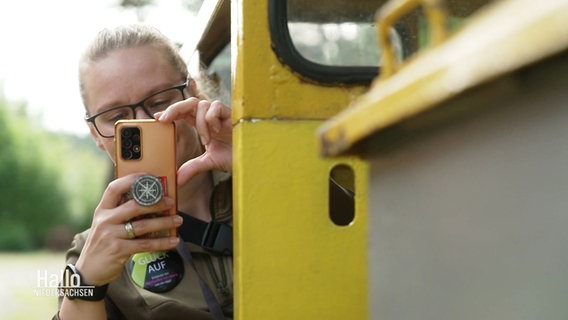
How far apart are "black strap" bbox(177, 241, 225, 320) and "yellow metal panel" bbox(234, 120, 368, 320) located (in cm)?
43

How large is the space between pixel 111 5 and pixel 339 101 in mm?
8011

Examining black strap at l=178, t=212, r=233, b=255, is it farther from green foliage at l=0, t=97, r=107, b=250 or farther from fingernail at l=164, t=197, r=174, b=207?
green foliage at l=0, t=97, r=107, b=250

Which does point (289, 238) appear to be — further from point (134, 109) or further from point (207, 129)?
point (134, 109)

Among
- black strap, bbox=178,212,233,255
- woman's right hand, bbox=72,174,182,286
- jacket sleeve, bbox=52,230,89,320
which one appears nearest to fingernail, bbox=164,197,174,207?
woman's right hand, bbox=72,174,182,286

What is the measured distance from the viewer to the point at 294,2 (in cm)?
168

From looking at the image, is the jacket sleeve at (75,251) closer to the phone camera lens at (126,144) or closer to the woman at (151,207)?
the woman at (151,207)

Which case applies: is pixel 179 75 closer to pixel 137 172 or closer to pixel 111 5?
pixel 137 172

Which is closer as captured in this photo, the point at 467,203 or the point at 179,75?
the point at 467,203

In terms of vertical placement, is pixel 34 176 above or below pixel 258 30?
above

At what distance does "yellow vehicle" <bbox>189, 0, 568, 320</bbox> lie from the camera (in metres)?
0.81

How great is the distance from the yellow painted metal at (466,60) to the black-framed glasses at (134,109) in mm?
1131

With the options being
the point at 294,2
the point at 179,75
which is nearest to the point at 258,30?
the point at 294,2

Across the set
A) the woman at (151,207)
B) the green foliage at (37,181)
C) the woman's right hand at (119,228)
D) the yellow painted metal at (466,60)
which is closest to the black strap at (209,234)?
the woman at (151,207)

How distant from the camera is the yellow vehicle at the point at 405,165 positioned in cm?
81
